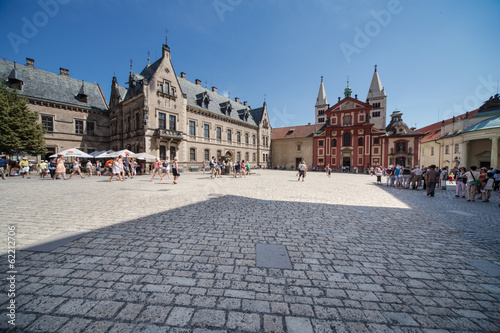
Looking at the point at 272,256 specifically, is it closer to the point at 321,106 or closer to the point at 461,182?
the point at 461,182

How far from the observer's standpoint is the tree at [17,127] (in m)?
18.0

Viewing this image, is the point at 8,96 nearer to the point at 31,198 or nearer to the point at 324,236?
the point at 31,198

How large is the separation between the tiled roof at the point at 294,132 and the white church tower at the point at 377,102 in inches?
703

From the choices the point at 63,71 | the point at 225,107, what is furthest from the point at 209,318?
the point at 63,71

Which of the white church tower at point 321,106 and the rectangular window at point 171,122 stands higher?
the white church tower at point 321,106

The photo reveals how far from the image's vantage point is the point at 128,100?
985 inches

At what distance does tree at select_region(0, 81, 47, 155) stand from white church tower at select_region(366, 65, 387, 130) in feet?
204

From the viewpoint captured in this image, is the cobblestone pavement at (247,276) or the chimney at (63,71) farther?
the chimney at (63,71)

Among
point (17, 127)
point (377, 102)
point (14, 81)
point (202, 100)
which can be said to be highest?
point (377, 102)

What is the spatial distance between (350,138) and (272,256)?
39453 millimetres

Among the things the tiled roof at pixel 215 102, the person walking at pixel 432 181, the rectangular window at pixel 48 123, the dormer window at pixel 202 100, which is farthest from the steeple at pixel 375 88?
the rectangular window at pixel 48 123

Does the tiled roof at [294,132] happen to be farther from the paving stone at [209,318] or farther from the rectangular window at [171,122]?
the paving stone at [209,318]

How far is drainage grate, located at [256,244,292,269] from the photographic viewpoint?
2814 mm

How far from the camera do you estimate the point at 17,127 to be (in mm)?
18891
